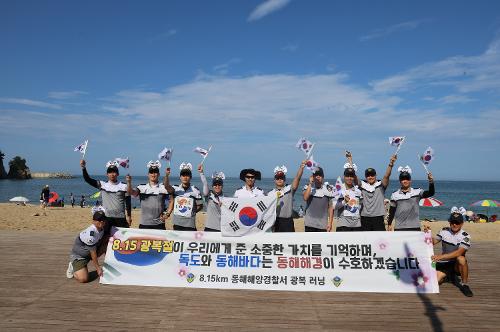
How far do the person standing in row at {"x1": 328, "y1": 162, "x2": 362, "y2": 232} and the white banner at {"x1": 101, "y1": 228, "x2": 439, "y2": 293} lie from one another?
674mm

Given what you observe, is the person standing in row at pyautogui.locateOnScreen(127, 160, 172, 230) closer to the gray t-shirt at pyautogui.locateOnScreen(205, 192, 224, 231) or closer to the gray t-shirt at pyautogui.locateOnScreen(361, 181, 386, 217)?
the gray t-shirt at pyautogui.locateOnScreen(205, 192, 224, 231)

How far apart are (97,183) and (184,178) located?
1.84 metres

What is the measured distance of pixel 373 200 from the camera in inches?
279

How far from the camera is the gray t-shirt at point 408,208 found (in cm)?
690

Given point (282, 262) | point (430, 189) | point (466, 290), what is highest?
point (430, 189)

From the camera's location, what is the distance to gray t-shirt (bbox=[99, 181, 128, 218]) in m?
7.15

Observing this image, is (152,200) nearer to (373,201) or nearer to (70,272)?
(70,272)

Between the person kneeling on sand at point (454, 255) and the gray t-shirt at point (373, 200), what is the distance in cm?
92

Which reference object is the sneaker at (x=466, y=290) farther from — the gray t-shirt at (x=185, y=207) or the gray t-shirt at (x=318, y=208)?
the gray t-shirt at (x=185, y=207)

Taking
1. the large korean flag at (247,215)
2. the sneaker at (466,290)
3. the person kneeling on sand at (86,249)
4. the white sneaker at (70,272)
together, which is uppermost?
the large korean flag at (247,215)

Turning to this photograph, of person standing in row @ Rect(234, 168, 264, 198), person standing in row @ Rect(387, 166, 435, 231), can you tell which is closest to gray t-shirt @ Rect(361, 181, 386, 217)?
person standing in row @ Rect(387, 166, 435, 231)

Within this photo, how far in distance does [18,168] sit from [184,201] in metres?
142

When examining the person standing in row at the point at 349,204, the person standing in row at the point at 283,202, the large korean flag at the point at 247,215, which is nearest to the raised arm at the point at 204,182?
the large korean flag at the point at 247,215

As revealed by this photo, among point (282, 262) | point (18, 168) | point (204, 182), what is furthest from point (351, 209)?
point (18, 168)
